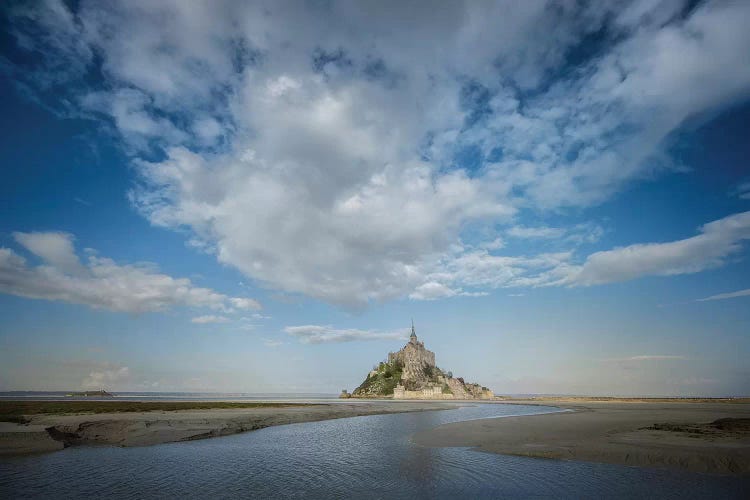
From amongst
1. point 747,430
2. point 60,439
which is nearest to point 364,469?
point 60,439

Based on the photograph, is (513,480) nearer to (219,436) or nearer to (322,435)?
(322,435)

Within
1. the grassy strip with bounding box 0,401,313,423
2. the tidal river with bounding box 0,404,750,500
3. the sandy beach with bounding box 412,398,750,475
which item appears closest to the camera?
the tidal river with bounding box 0,404,750,500

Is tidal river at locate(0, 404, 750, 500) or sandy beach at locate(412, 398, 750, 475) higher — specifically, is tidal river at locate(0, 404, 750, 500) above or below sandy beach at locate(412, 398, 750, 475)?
below

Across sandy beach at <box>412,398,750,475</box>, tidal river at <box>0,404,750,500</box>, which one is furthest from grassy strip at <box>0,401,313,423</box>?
sandy beach at <box>412,398,750,475</box>

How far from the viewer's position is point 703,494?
17203mm

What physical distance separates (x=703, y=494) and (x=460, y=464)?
12.5 metres

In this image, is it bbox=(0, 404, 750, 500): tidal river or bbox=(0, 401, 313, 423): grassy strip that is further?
bbox=(0, 401, 313, 423): grassy strip

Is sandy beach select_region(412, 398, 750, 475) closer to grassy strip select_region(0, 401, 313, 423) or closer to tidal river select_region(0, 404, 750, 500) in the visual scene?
tidal river select_region(0, 404, 750, 500)

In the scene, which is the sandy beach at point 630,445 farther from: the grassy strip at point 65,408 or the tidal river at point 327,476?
the grassy strip at point 65,408

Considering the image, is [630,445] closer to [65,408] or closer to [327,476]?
[327,476]

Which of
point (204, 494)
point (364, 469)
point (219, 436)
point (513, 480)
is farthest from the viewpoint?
point (219, 436)

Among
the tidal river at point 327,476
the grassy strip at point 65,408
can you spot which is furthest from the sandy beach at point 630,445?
the grassy strip at point 65,408

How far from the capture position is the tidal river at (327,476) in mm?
18172

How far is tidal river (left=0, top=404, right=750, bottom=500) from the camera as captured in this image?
18.2m
